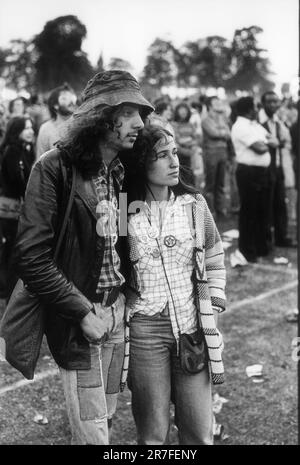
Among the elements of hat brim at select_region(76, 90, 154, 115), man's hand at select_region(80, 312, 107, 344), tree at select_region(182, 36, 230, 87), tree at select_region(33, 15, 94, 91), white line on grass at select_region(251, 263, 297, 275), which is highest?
tree at select_region(182, 36, 230, 87)

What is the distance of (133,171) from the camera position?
7.50 feet

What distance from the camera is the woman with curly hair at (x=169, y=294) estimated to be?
2260 mm

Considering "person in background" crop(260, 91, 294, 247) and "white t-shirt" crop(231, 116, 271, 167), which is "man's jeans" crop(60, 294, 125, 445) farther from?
"person in background" crop(260, 91, 294, 247)

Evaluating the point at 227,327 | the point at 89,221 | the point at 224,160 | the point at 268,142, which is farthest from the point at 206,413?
the point at 224,160

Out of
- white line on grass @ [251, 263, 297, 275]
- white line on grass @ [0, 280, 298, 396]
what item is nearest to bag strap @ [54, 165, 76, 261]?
white line on grass @ [0, 280, 298, 396]

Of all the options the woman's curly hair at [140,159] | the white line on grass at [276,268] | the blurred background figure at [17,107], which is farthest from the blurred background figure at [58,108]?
the blurred background figure at [17,107]

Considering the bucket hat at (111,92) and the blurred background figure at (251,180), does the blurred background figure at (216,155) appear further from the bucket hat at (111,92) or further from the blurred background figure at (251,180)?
the bucket hat at (111,92)

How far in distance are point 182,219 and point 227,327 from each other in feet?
9.49

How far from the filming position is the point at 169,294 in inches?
90.7

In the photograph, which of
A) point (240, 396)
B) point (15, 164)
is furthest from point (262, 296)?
point (15, 164)

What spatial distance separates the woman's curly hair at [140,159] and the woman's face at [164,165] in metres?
0.01

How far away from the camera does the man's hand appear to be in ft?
6.44

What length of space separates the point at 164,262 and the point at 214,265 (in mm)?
254

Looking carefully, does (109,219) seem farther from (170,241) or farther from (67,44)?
(67,44)
